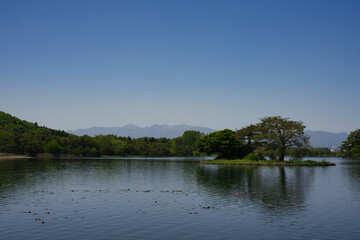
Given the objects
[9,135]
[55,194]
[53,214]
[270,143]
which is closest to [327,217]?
[53,214]

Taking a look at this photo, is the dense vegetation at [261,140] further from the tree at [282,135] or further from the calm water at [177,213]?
the calm water at [177,213]

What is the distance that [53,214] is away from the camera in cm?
2833

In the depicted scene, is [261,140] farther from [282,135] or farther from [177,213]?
[177,213]

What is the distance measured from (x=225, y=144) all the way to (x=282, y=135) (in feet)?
81.0

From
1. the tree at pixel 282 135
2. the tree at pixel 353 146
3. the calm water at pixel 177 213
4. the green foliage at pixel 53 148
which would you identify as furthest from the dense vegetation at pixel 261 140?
the green foliage at pixel 53 148

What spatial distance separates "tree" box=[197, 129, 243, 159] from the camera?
125000 mm

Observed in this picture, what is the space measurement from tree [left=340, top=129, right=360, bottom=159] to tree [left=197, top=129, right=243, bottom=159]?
62272mm

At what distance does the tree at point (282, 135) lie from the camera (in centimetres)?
10544

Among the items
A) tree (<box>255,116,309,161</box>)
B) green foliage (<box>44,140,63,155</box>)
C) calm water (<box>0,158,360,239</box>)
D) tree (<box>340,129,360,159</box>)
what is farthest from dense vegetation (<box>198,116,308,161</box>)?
green foliage (<box>44,140,63,155</box>)

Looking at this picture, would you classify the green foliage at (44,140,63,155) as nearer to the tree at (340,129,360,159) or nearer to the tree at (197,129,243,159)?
the tree at (197,129,243,159)

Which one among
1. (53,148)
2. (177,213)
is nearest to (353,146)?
A: (177,213)

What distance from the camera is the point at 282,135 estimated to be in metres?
106

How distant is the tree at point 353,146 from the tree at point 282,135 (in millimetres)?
59355

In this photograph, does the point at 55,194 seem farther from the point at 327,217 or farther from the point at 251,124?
the point at 251,124
